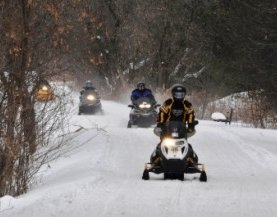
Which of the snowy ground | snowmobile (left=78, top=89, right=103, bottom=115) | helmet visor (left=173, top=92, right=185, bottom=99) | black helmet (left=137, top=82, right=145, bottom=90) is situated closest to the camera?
the snowy ground

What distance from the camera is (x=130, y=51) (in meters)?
43.9

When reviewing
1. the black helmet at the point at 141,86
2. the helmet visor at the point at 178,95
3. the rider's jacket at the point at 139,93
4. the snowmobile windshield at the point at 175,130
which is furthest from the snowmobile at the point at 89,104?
the snowmobile windshield at the point at 175,130

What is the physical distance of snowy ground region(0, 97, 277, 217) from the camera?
969 centimetres

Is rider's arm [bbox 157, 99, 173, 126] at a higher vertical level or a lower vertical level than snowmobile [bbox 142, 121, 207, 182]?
higher

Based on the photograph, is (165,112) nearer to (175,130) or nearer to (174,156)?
(175,130)

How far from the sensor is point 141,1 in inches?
1646

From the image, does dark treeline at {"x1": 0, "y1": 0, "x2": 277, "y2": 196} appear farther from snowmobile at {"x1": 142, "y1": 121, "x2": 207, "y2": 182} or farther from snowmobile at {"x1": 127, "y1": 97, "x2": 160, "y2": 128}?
snowmobile at {"x1": 127, "y1": 97, "x2": 160, "y2": 128}

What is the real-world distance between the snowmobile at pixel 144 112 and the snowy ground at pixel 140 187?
18.4ft

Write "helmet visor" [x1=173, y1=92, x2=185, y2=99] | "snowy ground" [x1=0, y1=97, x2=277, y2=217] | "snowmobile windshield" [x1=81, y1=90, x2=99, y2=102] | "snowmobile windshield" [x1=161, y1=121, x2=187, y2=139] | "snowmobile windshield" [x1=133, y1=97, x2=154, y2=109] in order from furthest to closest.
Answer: "snowmobile windshield" [x1=81, y1=90, x2=99, y2=102], "snowmobile windshield" [x1=133, y1=97, x2=154, y2=109], "helmet visor" [x1=173, y1=92, x2=185, y2=99], "snowmobile windshield" [x1=161, y1=121, x2=187, y2=139], "snowy ground" [x1=0, y1=97, x2=277, y2=217]

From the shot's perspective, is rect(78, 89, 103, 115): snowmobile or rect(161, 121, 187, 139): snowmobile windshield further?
rect(78, 89, 103, 115): snowmobile

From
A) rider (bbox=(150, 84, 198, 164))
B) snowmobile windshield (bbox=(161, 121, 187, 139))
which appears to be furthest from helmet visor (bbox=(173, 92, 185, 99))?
snowmobile windshield (bbox=(161, 121, 187, 139))

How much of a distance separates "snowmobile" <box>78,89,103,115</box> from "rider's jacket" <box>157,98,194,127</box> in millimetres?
19270

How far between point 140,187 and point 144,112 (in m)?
12.8

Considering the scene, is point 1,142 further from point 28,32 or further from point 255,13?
point 255,13
